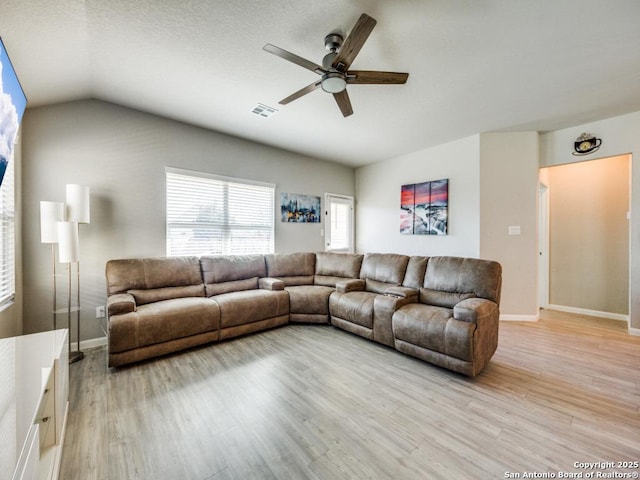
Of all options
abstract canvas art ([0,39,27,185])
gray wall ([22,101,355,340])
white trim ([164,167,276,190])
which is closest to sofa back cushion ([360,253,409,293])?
white trim ([164,167,276,190])

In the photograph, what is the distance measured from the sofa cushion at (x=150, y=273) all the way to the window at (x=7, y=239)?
2.31 ft

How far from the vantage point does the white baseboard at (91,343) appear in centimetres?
283

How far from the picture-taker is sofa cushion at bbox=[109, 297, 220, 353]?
2.38 metres

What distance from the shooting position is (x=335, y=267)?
4.30 m

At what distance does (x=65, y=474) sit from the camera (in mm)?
1337

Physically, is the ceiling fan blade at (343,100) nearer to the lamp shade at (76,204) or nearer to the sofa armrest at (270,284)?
the sofa armrest at (270,284)

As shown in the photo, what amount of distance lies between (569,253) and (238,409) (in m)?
5.54

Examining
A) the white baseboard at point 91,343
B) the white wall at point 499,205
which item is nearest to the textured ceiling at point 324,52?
the white wall at point 499,205

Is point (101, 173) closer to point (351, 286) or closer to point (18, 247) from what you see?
point (18, 247)

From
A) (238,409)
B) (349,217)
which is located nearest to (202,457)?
(238,409)

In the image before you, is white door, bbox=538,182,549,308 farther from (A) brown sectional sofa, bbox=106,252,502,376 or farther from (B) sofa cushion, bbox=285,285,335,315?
(B) sofa cushion, bbox=285,285,335,315

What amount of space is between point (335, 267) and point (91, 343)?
3269 mm

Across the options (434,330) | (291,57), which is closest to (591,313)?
(434,330)

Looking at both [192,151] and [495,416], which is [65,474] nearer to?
[495,416]
